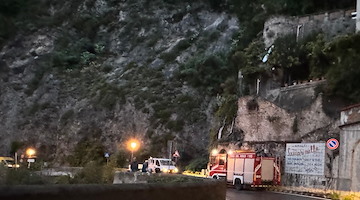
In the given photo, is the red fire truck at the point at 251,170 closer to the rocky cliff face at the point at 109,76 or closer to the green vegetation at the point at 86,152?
the rocky cliff face at the point at 109,76

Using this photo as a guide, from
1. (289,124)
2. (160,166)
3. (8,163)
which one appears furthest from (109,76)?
(289,124)

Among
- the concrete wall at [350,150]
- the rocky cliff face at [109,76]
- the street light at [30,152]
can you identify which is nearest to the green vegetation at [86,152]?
the rocky cliff face at [109,76]

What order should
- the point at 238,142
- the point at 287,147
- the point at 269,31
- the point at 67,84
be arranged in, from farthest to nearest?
the point at 67,84 < the point at 269,31 < the point at 238,142 < the point at 287,147

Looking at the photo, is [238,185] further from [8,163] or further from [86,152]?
[86,152]

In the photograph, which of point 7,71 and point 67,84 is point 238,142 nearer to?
point 67,84

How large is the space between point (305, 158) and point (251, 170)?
3.37 meters

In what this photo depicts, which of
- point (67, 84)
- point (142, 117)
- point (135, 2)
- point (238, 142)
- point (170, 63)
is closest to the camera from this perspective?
point (238, 142)

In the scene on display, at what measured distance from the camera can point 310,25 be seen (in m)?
40.5

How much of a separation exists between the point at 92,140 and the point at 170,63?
1481 centimetres

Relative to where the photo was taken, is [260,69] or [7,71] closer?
[260,69]

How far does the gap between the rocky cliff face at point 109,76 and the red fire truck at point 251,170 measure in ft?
61.1

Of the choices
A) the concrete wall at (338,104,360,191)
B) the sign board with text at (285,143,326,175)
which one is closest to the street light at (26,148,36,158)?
the sign board with text at (285,143,326,175)

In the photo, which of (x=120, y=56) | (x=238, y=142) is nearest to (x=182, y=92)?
(x=120, y=56)

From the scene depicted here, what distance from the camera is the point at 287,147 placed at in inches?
1198
